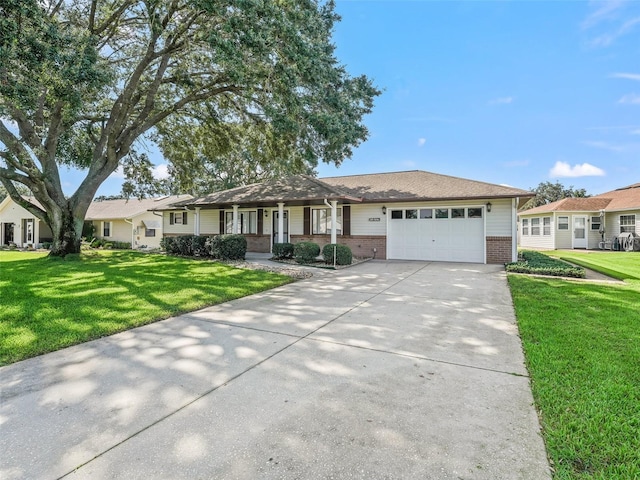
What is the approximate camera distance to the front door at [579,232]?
829 inches

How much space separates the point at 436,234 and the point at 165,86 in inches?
556

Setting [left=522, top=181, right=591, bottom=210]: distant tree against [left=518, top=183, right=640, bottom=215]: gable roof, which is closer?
[left=518, top=183, right=640, bottom=215]: gable roof

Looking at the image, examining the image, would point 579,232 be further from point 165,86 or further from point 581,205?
point 165,86

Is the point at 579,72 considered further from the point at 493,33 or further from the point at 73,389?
the point at 73,389

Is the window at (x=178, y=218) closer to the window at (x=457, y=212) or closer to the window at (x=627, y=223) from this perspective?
the window at (x=457, y=212)

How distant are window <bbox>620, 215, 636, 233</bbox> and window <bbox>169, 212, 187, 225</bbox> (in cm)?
2709

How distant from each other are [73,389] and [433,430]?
10.4 feet

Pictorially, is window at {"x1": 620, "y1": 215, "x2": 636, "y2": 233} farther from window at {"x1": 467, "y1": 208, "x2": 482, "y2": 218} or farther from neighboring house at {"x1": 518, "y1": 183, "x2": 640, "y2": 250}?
window at {"x1": 467, "y1": 208, "x2": 482, "y2": 218}

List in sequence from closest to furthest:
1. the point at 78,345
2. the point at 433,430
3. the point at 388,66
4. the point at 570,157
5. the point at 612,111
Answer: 1. the point at 433,430
2. the point at 78,345
3. the point at 388,66
4. the point at 612,111
5. the point at 570,157

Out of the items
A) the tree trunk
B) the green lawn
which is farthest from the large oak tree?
the green lawn

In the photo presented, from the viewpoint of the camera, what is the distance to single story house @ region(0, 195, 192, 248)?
2561 centimetres

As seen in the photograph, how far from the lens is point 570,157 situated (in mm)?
28906

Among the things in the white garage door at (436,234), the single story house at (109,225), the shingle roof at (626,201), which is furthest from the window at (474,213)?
the single story house at (109,225)

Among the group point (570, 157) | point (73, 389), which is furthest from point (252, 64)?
point (570, 157)
